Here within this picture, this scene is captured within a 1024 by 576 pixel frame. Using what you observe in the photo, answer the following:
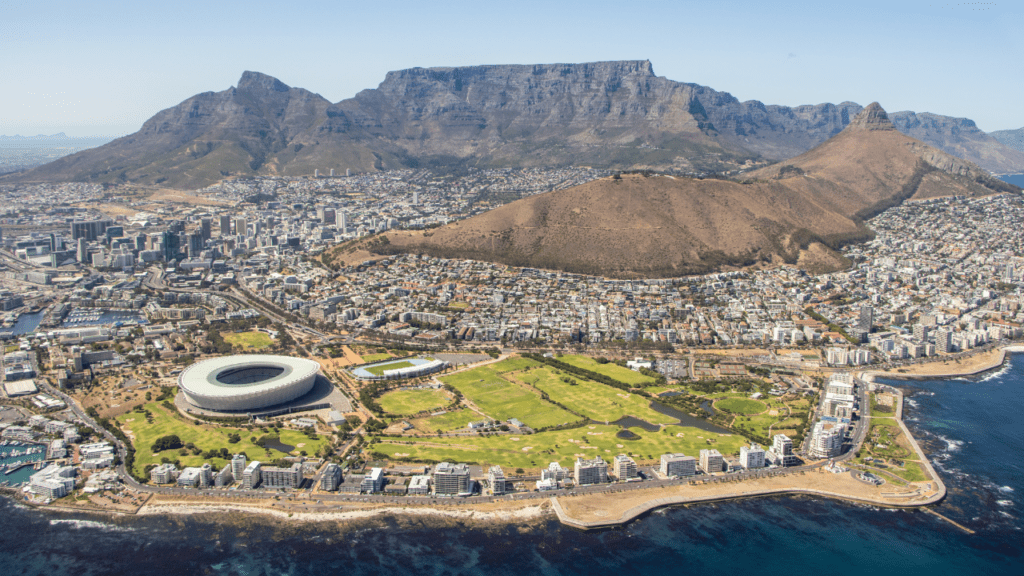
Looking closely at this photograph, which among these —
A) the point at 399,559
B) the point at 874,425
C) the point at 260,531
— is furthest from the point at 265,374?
the point at 874,425

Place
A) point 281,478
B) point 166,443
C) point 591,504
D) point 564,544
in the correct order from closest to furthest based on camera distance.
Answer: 1. point 564,544
2. point 591,504
3. point 281,478
4. point 166,443

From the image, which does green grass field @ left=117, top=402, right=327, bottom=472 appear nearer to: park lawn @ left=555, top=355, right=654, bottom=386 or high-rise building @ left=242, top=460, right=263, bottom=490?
high-rise building @ left=242, top=460, right=263, bottom=490

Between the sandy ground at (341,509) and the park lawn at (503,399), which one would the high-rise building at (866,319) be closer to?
the park lawn at (503,399)

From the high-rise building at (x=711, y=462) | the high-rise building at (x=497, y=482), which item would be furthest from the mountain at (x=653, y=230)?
the high-rise building at (x=497, y=482)

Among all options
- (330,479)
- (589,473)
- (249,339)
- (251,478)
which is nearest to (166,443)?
(251,478)

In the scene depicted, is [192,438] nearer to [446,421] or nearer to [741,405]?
[446,421]

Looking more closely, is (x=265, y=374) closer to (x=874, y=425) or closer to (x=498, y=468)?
(x=498, y=468)
